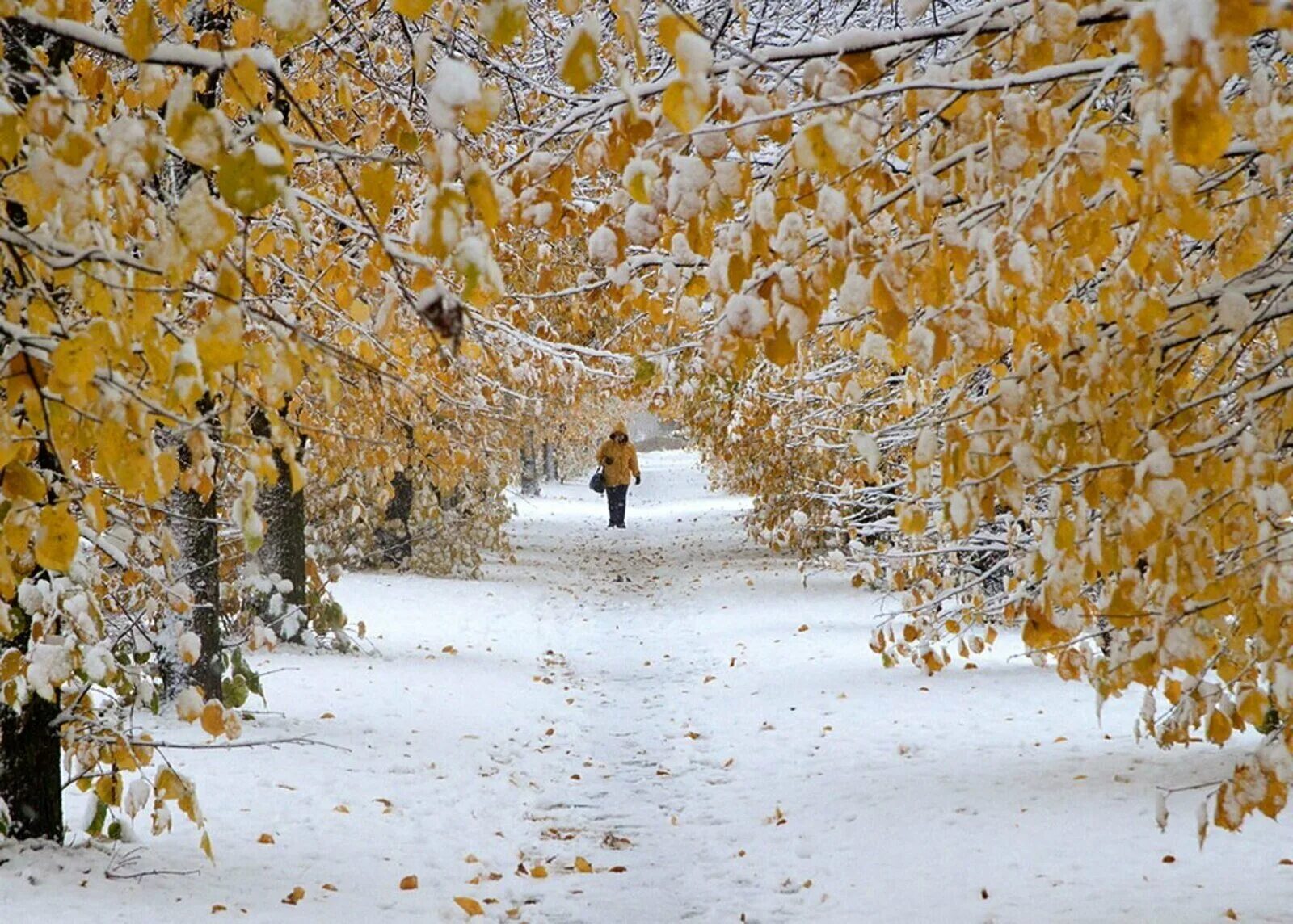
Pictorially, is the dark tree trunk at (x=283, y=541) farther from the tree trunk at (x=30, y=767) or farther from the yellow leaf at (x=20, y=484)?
the yellow leaf at (x=20, y=484)

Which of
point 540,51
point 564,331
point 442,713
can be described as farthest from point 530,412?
point 442,713

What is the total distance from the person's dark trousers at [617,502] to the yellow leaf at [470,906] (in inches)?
772

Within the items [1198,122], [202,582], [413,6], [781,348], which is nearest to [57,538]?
[413,6]

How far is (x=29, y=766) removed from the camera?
186 inches

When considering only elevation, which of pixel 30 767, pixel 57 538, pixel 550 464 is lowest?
pixel 30 767

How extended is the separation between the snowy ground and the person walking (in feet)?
40.5

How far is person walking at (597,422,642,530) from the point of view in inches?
934

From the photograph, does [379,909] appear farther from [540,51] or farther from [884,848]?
[540,51]

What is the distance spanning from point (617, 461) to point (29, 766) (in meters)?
19.3

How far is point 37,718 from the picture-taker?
4754 millimetres

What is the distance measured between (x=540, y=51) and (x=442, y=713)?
19.5ft

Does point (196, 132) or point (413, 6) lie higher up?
point (413, 6)

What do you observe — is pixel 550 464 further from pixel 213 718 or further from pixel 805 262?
pixel 805 262

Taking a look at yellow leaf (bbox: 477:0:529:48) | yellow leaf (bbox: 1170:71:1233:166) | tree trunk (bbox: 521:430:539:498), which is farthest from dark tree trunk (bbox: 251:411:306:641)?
→ tree trunk (bbox: 521:430:539:498)
